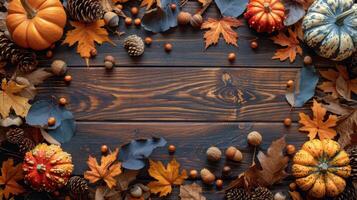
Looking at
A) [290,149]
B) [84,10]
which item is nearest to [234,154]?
[290,149]

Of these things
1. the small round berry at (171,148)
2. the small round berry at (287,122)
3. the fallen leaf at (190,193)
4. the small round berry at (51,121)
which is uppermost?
the small round berry at (51,121)

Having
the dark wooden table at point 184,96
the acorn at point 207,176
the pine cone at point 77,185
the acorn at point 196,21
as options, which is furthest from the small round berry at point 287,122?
the pine cone at point 77,185

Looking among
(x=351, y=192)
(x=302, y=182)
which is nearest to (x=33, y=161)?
(x=302, y=182)

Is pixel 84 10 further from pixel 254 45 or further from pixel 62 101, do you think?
pixel 254 45

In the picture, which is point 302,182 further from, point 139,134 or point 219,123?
point 139,134

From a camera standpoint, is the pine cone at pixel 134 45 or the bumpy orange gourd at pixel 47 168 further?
the pine cone at pixel 134 45

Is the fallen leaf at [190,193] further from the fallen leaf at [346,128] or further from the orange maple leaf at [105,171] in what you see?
the fallen leaf at [346,128]

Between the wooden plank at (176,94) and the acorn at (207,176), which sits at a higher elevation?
the wooden plank at (176,94)
